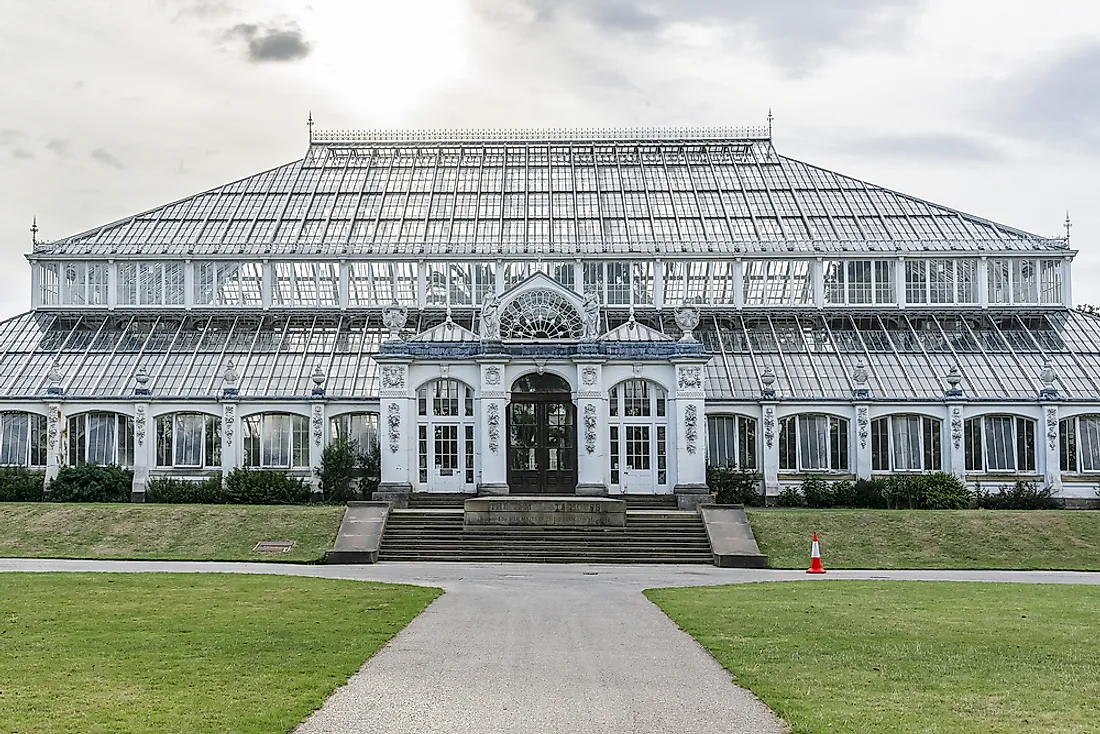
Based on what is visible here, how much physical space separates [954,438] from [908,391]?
263cm

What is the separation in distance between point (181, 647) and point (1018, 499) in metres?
38.3

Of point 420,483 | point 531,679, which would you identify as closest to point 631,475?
point 420,483

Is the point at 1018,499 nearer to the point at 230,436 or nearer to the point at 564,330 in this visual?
the point at 564,330

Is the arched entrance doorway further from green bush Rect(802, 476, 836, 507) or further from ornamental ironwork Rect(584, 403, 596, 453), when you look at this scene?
green bush Rect(802, 476, 836, 507)

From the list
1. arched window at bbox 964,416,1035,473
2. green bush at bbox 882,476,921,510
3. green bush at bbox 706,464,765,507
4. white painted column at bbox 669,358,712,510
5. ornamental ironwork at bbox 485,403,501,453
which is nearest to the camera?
green bush at bbox 882,476,921,510

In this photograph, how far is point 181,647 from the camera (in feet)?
59.4

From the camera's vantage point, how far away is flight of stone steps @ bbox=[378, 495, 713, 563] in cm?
3850

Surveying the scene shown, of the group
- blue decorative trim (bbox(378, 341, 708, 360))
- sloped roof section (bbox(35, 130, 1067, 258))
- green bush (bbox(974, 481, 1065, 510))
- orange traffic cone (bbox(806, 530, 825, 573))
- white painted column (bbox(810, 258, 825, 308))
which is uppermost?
sloped roof section (bbox(35, 130, 1067, 258))

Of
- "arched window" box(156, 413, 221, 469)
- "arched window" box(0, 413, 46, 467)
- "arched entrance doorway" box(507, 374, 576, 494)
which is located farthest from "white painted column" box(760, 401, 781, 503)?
"arched window" box(0, 413, 46, 467)

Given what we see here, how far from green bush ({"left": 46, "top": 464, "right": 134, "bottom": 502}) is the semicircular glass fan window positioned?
1642 centimetres

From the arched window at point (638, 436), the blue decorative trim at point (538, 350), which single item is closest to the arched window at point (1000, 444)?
the blue decorative trim at point (538, 350)

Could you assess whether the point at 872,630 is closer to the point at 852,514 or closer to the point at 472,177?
the point at 852,514

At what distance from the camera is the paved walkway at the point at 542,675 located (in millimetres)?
13445

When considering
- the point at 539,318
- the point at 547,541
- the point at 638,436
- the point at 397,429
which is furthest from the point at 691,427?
the point at 397,429
